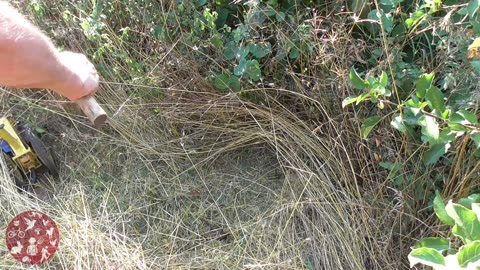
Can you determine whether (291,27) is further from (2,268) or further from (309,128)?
(2,268)

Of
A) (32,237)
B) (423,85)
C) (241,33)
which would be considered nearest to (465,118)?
(423,85)

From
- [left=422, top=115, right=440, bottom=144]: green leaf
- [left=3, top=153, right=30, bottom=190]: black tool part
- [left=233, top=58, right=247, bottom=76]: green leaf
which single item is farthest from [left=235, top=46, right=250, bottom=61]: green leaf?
[left=3, top=153, right=30, bottom=190]: black tool part

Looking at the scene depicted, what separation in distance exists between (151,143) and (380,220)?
0.92 m

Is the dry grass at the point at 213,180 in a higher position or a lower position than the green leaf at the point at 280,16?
lower

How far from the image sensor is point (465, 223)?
130 centimetres

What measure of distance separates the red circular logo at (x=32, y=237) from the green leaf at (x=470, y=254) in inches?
54.2

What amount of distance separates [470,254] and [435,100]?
17.2 inches

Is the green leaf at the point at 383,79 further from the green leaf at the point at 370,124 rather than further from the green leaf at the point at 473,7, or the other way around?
the green leaf at the point at 473,7

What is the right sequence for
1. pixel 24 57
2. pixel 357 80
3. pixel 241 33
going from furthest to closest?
1. pixel 241 33
2. pixel 357 80
3. pixel 24 57

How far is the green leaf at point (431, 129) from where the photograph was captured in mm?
1453

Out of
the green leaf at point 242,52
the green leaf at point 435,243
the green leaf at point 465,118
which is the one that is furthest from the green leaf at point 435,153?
the green leaf at point 242,52

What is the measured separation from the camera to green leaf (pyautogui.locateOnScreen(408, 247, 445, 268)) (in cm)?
→ 128

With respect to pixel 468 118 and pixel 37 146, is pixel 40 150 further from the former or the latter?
pixel 468 118

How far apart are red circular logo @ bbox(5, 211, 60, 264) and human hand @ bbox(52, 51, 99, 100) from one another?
0.70 m
